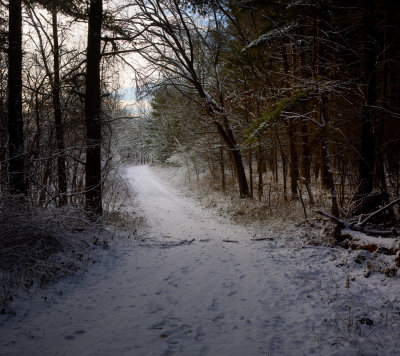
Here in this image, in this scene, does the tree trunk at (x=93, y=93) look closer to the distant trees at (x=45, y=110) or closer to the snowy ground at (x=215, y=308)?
the distant trees at (x=45, y=110)

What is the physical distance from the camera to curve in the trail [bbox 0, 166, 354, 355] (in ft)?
9.62

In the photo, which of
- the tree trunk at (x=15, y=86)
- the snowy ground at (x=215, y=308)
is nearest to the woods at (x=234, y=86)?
the tree trunk at (x=15, y=86)

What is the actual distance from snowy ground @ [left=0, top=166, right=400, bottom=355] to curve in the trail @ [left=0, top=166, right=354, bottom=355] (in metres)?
0.01

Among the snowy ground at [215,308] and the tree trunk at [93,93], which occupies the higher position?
the tree trunk at [93,93]

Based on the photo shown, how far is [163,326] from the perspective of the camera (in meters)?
3.33

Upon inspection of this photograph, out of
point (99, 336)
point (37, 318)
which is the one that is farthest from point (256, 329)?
point (37, 318)

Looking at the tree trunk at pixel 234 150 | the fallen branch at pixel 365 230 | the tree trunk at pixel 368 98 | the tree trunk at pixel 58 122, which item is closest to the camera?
the fallen branch at pixel 365 230

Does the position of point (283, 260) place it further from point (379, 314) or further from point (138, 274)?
point (138, 274)

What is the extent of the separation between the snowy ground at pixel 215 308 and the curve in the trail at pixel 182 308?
1 centimetres

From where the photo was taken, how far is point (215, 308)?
148 inches

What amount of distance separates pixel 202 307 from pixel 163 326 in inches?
27.9

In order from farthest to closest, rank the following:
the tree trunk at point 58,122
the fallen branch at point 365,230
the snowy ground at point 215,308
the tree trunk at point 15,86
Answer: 1. the tree trunk at point 58,122
2. the tree trunk at point 15,86
3. the fallen branch at point 365,230
4. the snowy ground at point 215,308

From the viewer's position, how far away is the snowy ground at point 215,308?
2922mm

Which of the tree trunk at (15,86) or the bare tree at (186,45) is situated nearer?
the tree trunk at (15,86)
